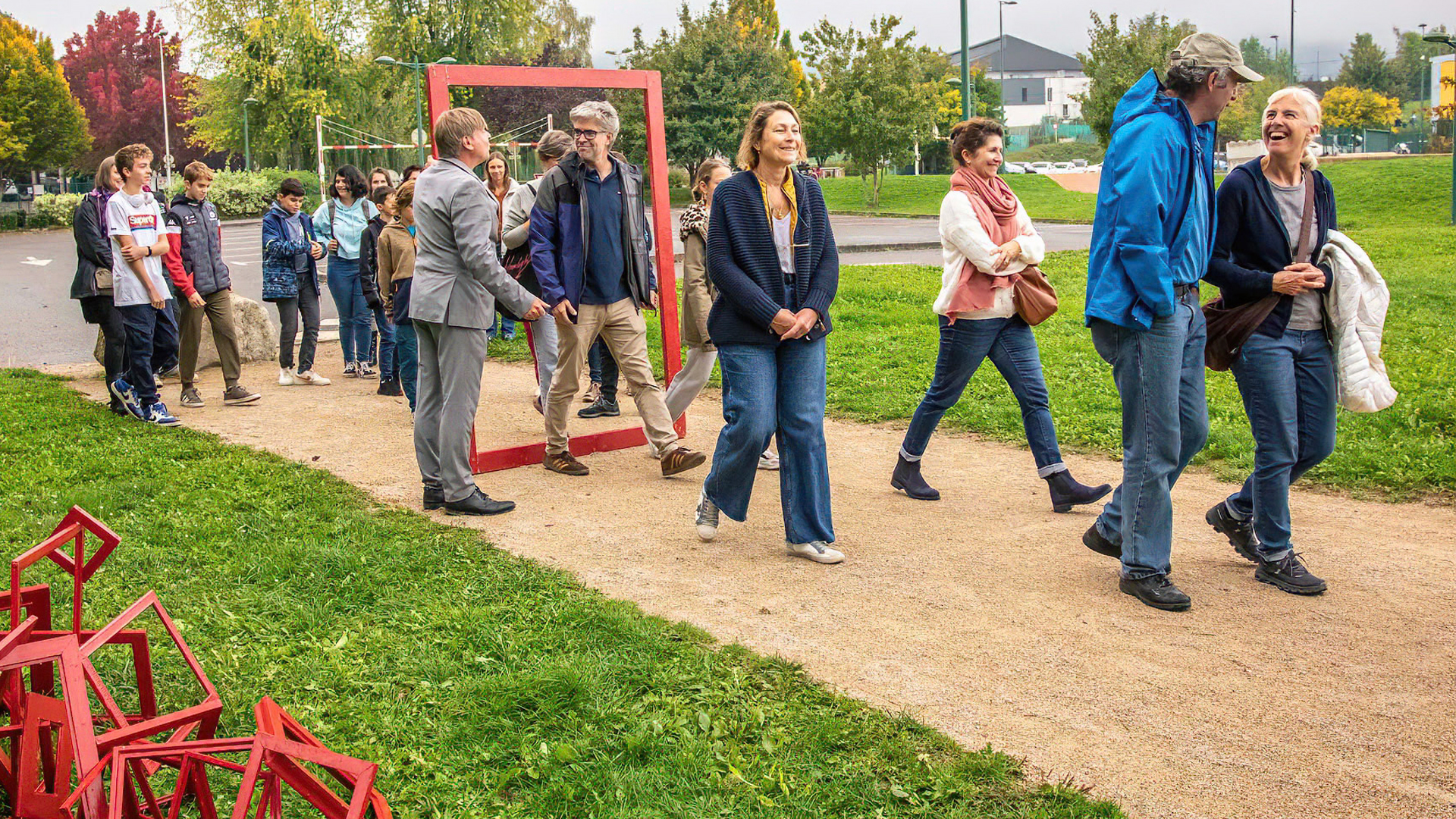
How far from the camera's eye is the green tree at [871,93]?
119 ft

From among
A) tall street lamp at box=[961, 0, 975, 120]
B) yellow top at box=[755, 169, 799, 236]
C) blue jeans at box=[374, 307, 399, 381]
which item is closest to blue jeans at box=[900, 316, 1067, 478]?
yellow top at box=[755, 169, 799, 236]

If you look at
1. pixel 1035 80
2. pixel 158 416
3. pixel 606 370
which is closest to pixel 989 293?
pixel 606 370

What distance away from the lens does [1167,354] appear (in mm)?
4312

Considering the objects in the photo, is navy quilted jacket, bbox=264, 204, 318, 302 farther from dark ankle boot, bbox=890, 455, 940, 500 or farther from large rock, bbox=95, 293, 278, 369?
dark ankle boot, bbox=890, 455, 940, 500

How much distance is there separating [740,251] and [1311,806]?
117 inches

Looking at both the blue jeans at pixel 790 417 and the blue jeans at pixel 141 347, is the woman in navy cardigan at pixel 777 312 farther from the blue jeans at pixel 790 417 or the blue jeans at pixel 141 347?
the blue jeans at pixel 141 347

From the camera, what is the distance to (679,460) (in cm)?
668

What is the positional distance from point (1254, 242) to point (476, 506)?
12.0ft

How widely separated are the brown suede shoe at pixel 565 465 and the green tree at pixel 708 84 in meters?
35.7

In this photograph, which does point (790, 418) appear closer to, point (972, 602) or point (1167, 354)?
point (972, 602)

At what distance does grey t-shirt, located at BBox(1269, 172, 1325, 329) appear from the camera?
15.2 ft

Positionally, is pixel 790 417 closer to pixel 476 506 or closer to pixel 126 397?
pixel 476 506

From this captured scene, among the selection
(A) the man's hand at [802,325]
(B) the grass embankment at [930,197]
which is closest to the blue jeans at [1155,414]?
(A) the man's hand at [802,325]

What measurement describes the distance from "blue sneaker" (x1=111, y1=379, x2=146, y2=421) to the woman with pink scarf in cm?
573
